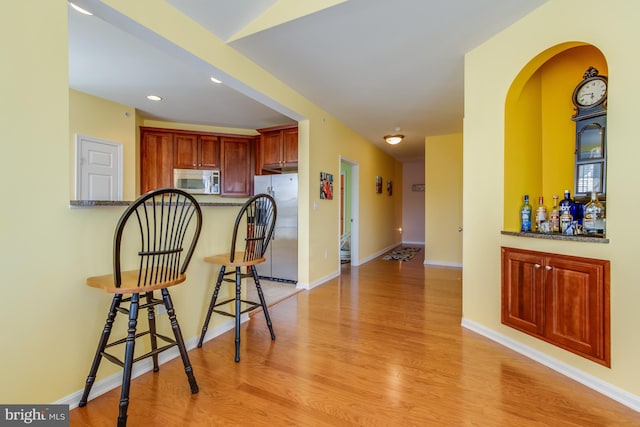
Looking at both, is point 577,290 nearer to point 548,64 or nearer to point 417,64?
point 548,64

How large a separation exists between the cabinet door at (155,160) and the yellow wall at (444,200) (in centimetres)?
466

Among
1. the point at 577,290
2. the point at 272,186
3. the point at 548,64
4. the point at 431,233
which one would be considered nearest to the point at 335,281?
the point at 272,186

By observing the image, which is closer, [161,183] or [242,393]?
[242,393]

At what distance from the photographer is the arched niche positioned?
90.7 inches

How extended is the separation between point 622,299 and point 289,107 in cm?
321

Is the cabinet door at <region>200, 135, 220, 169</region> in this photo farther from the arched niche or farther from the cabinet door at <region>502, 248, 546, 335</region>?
the cabinet door at <region>502, 248, 546, 335</region>

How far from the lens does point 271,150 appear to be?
14.6 feet

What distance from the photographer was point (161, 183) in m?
4.60

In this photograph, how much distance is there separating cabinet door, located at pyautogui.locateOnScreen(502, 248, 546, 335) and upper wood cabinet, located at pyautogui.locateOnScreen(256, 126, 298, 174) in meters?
2.93

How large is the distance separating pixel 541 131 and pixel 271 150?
328cm

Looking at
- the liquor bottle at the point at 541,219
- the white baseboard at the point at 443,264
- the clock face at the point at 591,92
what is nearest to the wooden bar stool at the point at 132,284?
the liquor bottle at the point at 541,219

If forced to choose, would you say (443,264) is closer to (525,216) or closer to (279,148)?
(525,216)

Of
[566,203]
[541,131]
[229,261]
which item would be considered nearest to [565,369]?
[566,203]

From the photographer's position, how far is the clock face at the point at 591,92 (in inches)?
79.3
